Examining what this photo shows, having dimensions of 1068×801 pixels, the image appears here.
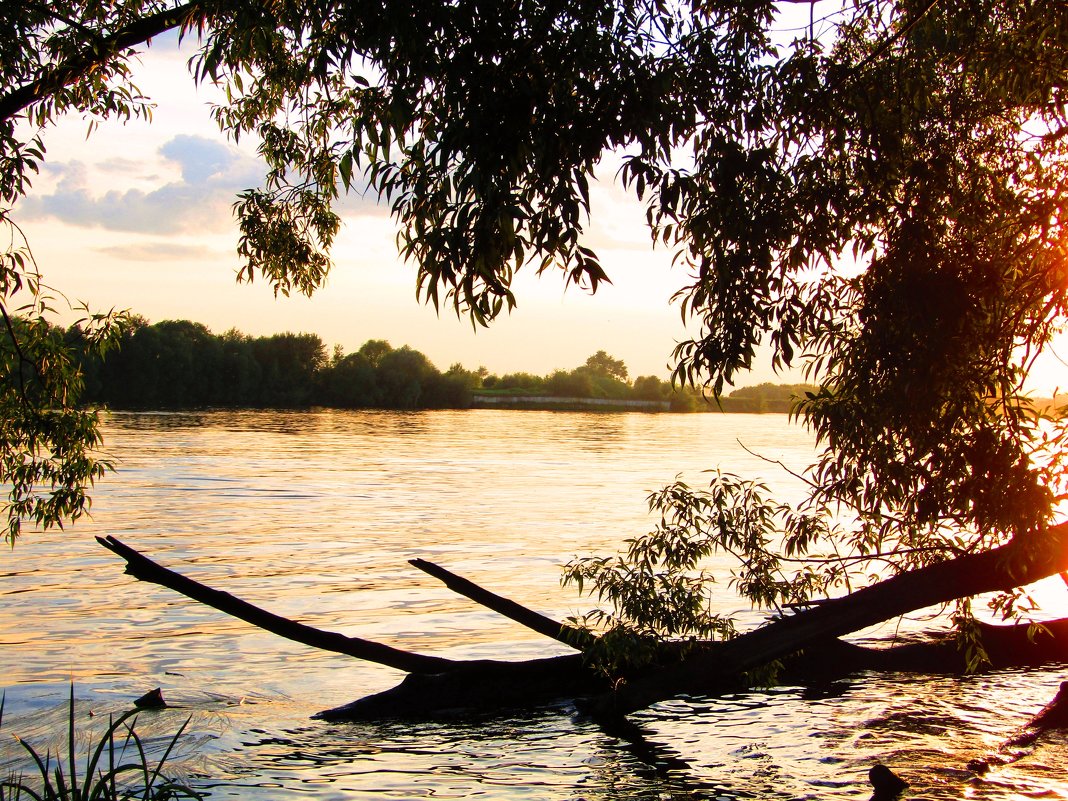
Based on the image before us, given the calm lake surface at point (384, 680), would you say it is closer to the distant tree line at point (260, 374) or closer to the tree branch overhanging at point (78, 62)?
the tree branch overhanging at point (78, 62)

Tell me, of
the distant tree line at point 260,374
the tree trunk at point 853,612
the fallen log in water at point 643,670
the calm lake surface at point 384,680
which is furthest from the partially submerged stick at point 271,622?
the distant tree line at point 260,374

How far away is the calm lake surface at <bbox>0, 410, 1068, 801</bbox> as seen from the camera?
8.99m

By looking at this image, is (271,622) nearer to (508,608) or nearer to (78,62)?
(508,608)

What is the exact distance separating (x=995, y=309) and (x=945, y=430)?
1.06 metres

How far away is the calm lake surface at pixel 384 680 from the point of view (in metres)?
8.99

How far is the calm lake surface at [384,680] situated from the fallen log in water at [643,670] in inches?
11.5

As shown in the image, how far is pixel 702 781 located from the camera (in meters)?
8.99

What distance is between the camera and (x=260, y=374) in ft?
356

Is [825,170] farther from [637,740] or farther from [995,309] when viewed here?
[637,740]

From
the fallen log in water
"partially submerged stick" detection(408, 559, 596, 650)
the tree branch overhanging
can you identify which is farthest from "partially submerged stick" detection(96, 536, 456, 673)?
the tree branch overhanging

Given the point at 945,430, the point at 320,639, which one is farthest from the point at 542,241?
the point at 320,639

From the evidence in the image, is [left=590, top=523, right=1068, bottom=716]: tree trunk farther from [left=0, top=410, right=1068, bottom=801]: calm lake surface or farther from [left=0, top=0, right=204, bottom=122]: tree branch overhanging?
[left=0, top=0, right=204, bottom=122]: tree branch overhanging

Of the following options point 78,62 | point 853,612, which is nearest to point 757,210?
point 853,612

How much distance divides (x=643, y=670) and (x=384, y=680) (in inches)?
181
